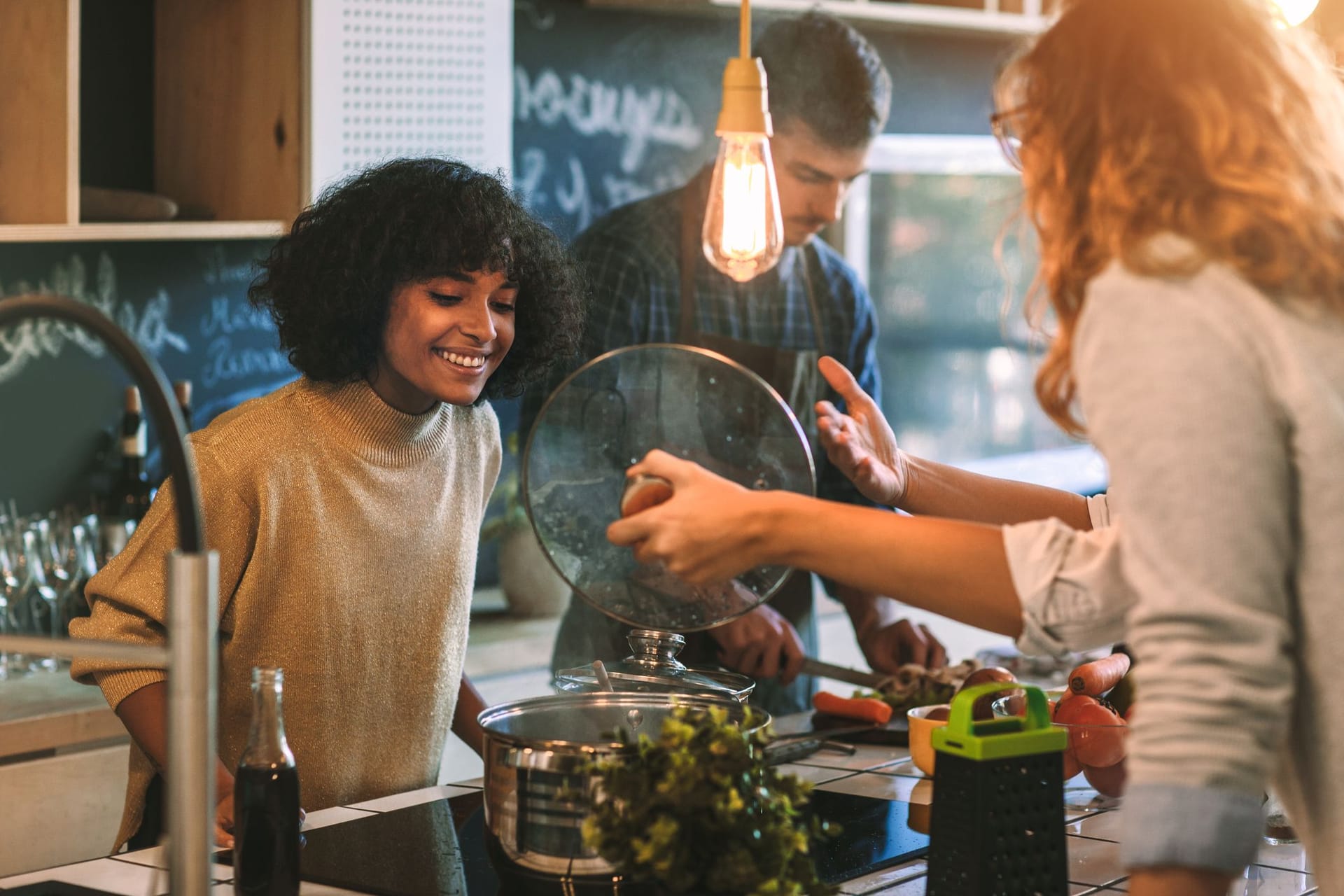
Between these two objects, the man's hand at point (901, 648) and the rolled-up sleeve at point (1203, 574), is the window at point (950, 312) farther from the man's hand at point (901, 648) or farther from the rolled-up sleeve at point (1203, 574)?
the rolled-up sleeve at point (1203, 574)

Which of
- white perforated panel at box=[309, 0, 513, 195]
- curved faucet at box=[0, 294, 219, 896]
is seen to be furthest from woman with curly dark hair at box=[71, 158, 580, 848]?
curved faucet at box=[0, 294, 219, 896]

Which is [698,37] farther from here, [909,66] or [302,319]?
[302,319]

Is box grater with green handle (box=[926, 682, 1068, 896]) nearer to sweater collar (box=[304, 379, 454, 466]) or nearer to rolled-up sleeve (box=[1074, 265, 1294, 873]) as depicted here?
rolled-up sleeve (box=[1074, 265, 1294, 873])

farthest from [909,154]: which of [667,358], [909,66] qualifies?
[667,358]

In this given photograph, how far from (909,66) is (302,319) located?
249cm

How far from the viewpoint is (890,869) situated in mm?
1325

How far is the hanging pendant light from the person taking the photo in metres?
1.57

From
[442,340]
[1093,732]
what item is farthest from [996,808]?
[442,340]

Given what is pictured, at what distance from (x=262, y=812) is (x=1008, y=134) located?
772 mm

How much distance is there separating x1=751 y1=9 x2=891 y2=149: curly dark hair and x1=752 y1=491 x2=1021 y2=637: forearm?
1.57 m

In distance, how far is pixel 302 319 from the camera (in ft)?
5.78

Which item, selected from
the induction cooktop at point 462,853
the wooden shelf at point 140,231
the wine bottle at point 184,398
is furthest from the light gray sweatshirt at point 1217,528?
the wine bottle at point 184,398

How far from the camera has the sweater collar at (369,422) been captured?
1735 mm

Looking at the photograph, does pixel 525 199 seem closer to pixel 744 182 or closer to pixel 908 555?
pixel 744 182
